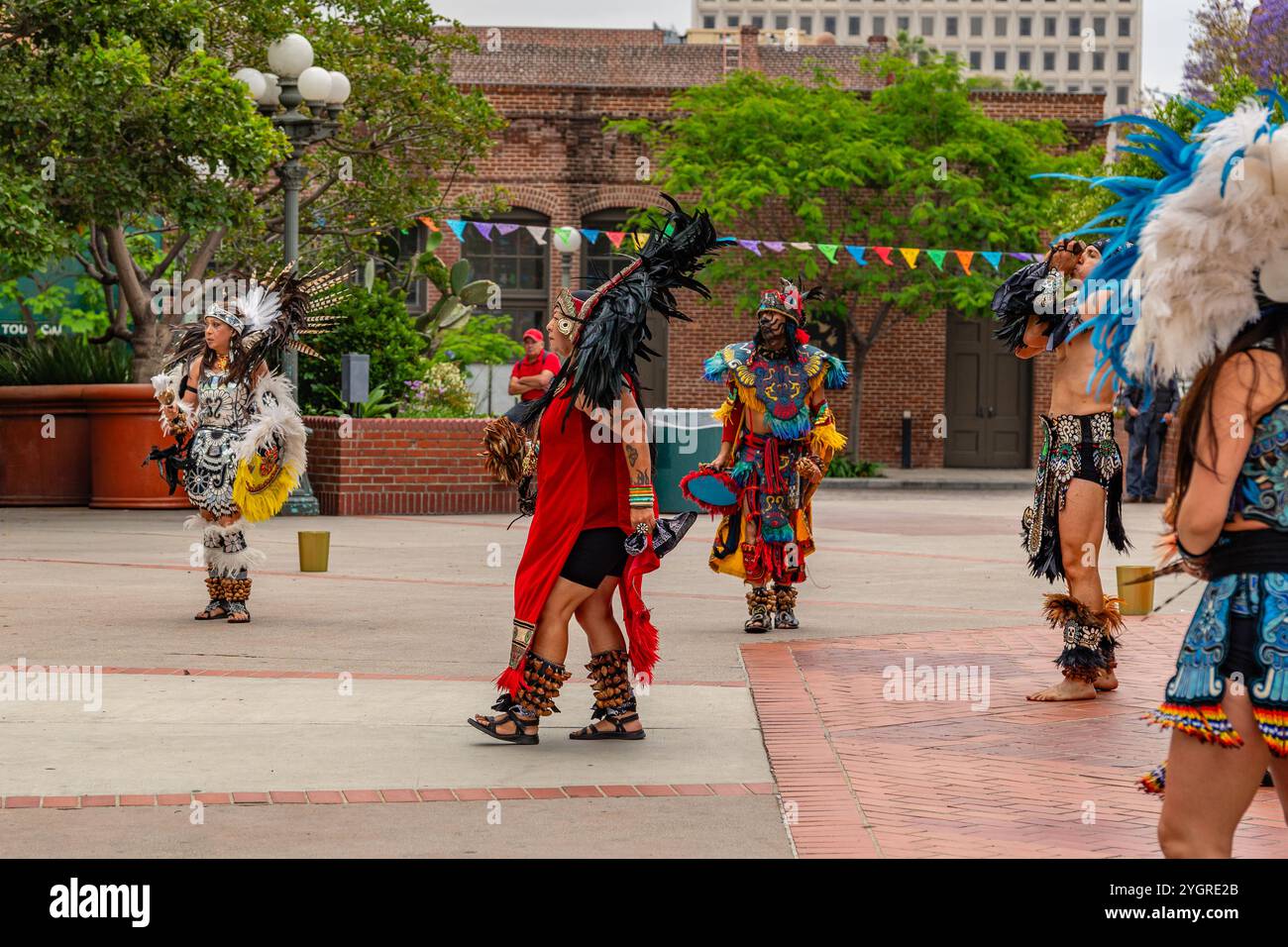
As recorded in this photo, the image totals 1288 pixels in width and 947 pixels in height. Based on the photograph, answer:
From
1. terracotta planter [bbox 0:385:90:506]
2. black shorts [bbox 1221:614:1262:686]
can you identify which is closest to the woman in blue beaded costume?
black shorts [bbox 1221:614:1262:686]

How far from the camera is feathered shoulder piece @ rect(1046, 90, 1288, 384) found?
3.96m

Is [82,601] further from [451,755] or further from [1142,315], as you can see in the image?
[1142,315]

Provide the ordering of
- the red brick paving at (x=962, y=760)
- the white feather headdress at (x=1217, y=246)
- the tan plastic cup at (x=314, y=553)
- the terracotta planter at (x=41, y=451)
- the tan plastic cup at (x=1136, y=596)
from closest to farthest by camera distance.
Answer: the white feather headdress at (x=1217, y=246)
the red brick paving at (x=962, y=760)
the tan plastic cup at (x=1136, y=596)
the tan plastic cup at (x=314, y=553)
the terracotta planter at (x=41, y=451)

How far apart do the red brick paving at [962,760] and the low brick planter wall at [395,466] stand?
10184 mm

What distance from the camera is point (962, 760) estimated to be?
6750mm

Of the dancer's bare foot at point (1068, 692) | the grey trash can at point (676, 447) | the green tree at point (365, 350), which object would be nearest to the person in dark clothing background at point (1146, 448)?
the grey trash can at point (676, 447)

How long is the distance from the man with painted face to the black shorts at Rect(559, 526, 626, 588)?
3471 mm

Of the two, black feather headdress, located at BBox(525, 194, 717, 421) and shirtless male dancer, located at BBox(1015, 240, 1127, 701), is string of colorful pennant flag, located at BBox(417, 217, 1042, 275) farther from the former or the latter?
black feather headdress, located at BBox(525, 194, 717, 421)

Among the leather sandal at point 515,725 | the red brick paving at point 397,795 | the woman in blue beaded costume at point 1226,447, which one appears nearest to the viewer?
the woman in blue beaded costume at point 1226,447

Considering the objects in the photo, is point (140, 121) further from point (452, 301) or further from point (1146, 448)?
point (1146, 448)

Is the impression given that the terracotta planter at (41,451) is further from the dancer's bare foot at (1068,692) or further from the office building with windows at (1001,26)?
the office building with windows at (1001,26)

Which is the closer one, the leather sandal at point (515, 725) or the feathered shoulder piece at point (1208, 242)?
the feathered shoulder piece at point (1208, 242)

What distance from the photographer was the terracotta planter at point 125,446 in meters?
19.0

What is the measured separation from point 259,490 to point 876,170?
22.5m
